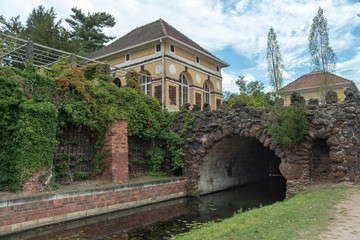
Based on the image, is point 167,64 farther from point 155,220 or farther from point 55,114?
point 155,220

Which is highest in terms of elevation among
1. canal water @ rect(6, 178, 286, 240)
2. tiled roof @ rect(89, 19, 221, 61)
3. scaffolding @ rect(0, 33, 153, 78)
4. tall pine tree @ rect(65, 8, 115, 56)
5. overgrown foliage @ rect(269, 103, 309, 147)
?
tall pine tree @ rect(65, 8, 115, 56)

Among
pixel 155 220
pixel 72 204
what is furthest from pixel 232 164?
pixel 72 204

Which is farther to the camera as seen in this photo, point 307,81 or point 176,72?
point 307,81

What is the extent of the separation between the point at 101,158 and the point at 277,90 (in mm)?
18385

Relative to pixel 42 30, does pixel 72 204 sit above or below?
below

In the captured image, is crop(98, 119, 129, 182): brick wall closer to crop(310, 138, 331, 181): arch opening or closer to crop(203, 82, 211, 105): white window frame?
crop(310, 138, 331, 181): arch opening

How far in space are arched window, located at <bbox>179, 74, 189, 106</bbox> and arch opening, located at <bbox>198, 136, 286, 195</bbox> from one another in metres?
5.58

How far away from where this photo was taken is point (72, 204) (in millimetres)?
8367

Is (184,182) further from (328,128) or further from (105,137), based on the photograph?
(328,128)

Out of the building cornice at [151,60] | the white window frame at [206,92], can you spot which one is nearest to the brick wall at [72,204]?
the building cornice at [151,60]

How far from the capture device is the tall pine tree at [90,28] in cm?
2750

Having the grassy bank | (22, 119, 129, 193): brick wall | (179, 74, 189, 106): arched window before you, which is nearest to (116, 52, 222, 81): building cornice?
(179, 74, 189, 106): arched window

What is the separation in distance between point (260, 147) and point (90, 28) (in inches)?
876

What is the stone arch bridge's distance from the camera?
9.09 metres
